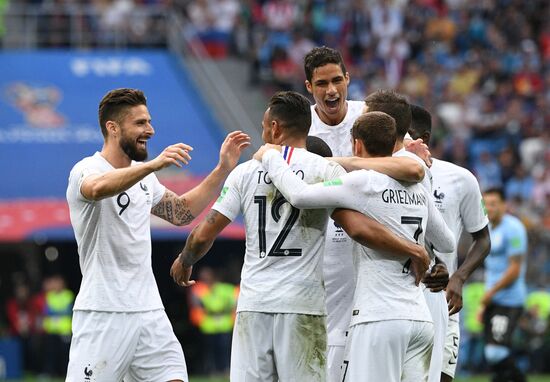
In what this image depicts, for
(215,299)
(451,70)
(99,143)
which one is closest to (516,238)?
(215,299)

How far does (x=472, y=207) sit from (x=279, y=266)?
2.15m

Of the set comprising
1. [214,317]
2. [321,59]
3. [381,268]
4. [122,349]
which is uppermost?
[321,59]

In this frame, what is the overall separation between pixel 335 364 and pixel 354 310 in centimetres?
123

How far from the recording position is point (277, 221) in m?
8.34

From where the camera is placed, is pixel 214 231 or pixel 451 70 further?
pixel 451 70

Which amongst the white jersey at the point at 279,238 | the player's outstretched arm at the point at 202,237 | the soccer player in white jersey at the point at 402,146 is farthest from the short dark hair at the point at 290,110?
the player's outstretched arm at the point at 202,237

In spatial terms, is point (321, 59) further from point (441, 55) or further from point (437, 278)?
point (441, 55)

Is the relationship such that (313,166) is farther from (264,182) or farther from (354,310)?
(354,310)

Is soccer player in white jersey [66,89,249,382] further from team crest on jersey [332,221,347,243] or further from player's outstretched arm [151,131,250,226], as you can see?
team crest on jersey [332,221,347,243]

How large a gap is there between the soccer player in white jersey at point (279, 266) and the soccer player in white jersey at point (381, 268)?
210 millimetres

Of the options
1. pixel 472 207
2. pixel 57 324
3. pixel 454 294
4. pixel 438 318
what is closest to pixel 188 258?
pixel 438 318

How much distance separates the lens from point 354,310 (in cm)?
830

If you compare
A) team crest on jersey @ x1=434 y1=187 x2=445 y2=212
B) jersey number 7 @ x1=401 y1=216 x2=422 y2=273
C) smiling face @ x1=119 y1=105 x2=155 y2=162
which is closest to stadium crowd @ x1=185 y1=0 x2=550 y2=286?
team crest on jersey @ x1=434 y1=187 x2=445 y2=212

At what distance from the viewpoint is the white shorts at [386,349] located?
8094mm
